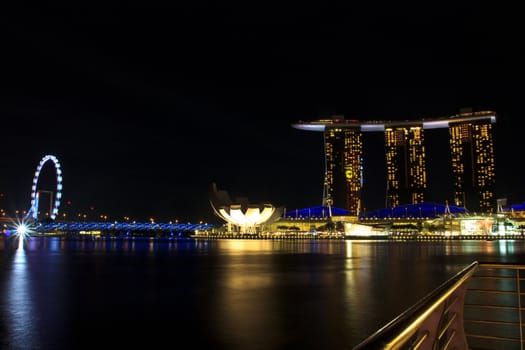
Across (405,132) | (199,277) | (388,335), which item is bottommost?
(199,277)

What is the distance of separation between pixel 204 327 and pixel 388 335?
866cm

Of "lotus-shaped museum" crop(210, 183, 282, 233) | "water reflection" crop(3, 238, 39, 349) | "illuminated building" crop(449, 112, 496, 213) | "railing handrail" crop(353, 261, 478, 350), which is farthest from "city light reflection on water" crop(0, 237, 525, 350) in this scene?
"illuminated building" crop(449, 112, 496, 213)

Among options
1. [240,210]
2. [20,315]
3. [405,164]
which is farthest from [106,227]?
[20,315]

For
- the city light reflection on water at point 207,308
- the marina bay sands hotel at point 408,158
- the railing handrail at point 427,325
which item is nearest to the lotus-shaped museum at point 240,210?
the marina bay sands hotel at point 408,158

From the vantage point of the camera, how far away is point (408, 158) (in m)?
160

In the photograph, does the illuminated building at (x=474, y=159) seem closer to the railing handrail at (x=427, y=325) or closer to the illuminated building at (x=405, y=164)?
the illuminated building at (x=405, y=164)

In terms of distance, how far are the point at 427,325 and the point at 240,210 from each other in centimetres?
9977

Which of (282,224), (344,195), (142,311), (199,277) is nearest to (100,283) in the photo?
(199,277)

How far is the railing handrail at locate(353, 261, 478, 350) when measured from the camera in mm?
1598

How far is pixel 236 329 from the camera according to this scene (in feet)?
31.3

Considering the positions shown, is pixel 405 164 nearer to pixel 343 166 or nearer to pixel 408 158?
pixel 408 158

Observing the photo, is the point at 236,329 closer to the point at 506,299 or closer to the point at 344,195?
the point at 506,299

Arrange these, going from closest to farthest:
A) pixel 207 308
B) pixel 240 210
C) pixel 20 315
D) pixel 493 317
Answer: pixel 493 317 < pixel 20 315 < pixel 207 308 < pixel 240 210

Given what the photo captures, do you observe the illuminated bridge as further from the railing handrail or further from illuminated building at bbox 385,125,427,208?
the railing handrail
